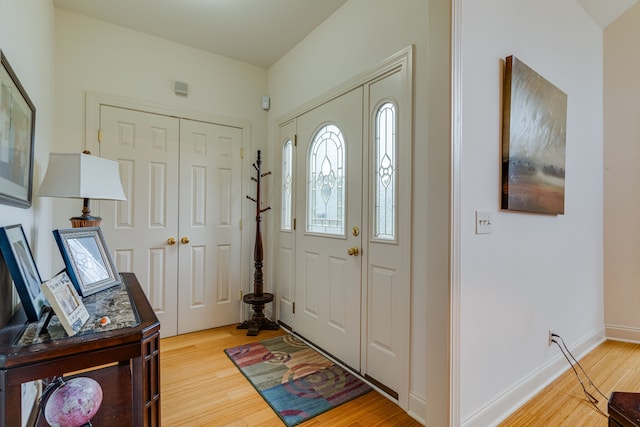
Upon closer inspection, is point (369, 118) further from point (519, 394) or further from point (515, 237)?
point (519, 394)

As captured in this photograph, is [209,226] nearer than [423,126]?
No

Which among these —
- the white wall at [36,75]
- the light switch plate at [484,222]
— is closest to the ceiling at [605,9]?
the light switch plate at [484,222]

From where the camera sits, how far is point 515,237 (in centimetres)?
179

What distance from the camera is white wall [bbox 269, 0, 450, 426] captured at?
1.46 m

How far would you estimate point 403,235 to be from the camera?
1.85 meters

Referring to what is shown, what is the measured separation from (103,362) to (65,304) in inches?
8.6

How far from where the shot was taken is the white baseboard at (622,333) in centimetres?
277

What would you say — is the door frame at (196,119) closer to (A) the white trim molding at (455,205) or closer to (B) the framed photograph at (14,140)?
(B) the framed photograph at (14,140)

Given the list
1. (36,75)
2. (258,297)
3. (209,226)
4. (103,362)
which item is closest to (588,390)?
(258,297)

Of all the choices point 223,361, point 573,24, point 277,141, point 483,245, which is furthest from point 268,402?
point 573,24

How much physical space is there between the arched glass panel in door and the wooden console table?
1.51 metres

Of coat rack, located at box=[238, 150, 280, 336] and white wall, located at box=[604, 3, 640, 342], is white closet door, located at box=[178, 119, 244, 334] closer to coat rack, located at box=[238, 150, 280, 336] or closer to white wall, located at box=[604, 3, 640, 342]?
coat rack, located at box=[238, 150, 280, 336]

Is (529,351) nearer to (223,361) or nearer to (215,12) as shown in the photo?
(223,361)

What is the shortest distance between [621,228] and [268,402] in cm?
344
